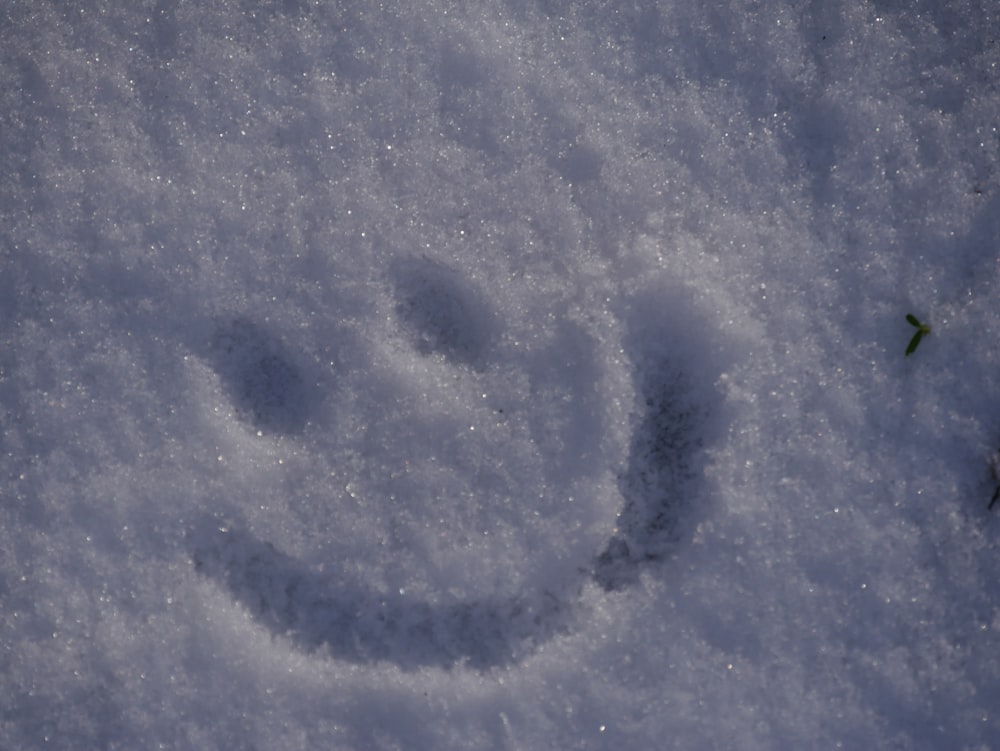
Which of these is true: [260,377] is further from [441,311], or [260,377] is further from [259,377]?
[441,311]

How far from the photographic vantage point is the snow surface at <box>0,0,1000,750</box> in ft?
5.53

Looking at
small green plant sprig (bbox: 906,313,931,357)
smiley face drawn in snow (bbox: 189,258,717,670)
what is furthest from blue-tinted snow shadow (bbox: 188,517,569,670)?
small green plant sprig (bbox: 906,313,931,357)

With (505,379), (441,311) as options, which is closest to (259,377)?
(441,311)

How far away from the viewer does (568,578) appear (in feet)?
5.62

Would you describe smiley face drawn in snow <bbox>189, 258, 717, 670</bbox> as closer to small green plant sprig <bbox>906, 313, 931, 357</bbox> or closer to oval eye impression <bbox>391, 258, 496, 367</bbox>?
oval eye impression <bbox>391, 258, 496, 367</bbox>

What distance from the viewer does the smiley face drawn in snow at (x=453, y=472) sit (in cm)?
171

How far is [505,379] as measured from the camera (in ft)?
5.74

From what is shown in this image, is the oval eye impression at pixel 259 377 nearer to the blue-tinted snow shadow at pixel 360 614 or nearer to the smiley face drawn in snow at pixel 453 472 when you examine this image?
the smiley face drawn in snow at pixel 453 472

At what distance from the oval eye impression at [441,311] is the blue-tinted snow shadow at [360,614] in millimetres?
569

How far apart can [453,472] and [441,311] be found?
375mm

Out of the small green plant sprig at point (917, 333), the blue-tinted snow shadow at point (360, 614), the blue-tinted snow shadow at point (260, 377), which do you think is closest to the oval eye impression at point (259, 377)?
the blue-tinted snow shadow at point (260, 377)

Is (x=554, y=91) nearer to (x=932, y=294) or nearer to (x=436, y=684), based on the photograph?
(x=932, y=294)

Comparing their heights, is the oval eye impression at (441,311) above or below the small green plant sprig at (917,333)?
below

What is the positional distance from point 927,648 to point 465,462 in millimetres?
1103
